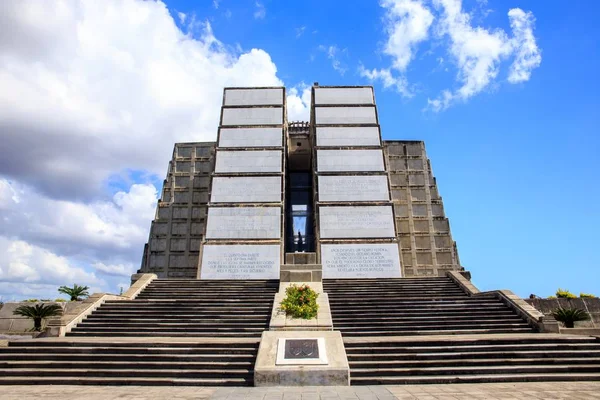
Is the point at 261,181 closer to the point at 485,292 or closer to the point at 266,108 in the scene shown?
the point at 266,108

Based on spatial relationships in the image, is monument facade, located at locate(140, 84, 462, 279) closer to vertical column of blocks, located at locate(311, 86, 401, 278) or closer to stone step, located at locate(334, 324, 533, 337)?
vertical column of blocks, located at locate(311, 86, 401, 278)

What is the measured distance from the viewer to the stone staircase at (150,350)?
9.67m

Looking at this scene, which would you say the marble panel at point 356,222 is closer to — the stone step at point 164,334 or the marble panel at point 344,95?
the marble panel at point 344,95

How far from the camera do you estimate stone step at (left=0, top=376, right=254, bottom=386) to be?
931cm

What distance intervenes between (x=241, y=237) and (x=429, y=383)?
19054 mm

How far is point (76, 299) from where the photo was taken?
21.0 meters

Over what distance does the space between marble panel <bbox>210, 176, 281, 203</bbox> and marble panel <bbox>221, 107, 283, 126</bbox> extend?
5.83 metres

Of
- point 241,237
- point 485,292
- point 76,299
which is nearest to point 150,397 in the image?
point 485,292

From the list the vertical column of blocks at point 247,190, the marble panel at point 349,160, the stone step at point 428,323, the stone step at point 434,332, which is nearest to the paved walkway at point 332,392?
the stone step at point 434,332

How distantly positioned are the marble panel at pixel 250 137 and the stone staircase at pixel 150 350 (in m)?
18.4

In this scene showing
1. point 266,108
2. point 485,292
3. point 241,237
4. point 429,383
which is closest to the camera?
point 429,383

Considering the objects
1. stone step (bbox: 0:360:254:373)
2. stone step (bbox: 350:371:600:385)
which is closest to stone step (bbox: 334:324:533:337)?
stone step (bbox: 350:371:600:385)

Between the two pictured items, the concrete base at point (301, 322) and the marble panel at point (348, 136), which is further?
the marble panel at point (348, 136)

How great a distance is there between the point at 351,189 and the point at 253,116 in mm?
11046
